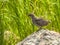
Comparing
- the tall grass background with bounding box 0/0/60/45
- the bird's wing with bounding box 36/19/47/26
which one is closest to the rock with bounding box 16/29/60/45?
the bird's wing with bounding box 36/19/47/26

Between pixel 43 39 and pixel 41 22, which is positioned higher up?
pixel 41 22

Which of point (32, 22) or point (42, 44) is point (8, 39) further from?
point (42, 44)

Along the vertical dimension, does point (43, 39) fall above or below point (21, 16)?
below

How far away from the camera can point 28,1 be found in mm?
6199

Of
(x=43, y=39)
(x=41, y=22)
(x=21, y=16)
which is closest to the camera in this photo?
(x=43, y=39)

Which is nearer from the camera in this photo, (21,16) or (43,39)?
(43,39)

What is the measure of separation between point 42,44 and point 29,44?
212 millimetres

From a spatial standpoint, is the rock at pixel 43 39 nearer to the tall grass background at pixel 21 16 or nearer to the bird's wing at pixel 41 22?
the bird's wing at pixel 41 22

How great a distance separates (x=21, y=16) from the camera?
6.08m

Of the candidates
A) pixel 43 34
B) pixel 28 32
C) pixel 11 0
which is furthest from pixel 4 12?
pixel 43 34

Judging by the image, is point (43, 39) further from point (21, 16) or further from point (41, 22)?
point (21, 16)

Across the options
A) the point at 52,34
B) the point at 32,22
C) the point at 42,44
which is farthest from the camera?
the point at 32,22

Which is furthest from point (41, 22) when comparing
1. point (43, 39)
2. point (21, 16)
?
point (43, 39)

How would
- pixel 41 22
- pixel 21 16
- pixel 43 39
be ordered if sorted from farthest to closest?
pixel 21 16 → pixel 41 22 → pixel 43 39
